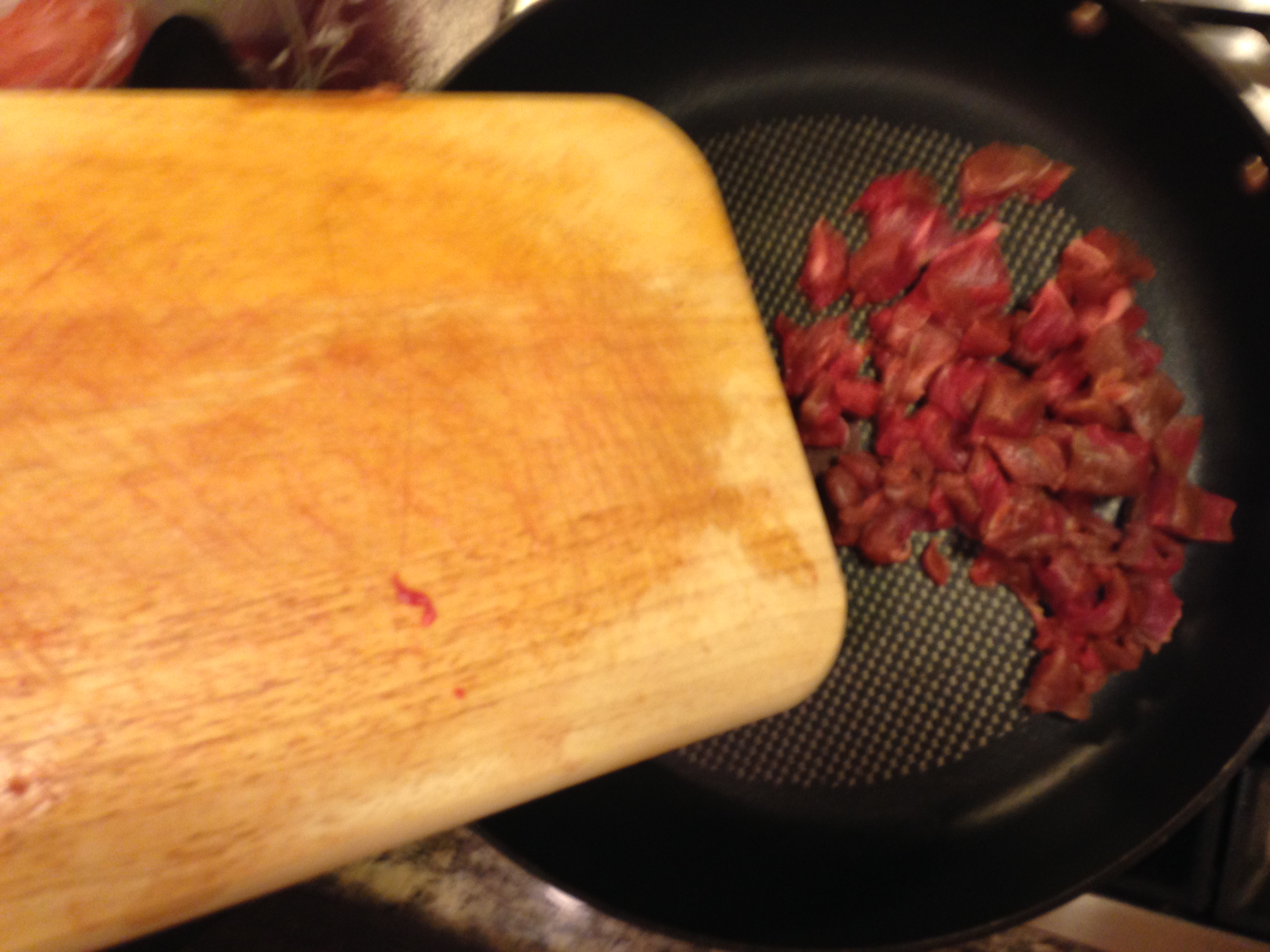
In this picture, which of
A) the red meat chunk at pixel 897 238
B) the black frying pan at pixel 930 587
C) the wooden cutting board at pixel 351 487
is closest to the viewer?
the wooden cutting board at pixel 351 487

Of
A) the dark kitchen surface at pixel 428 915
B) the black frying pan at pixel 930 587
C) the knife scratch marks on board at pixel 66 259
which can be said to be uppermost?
the knife scratch marks on board at pixel 66 259

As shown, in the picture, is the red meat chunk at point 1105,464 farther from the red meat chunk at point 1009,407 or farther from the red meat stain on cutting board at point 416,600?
the red meat stain on cutting board at point 416,600

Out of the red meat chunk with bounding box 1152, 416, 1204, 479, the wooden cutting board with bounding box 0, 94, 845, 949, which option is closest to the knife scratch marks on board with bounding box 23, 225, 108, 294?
the wooden cutting board with bounding box 0, 94, 845, 949

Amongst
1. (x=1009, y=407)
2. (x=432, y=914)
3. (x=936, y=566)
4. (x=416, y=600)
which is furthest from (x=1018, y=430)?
(x=432, y=914)

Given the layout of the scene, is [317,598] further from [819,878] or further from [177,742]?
[819,878]

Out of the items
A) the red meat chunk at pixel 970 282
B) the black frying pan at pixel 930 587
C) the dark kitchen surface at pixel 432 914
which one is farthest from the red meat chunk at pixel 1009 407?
the dark kitchen surface at pixel 432 914

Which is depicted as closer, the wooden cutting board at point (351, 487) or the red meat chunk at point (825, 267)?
the wooden cutting board at point (351, 487)

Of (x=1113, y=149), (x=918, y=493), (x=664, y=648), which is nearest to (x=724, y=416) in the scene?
(x=664, y=648)
